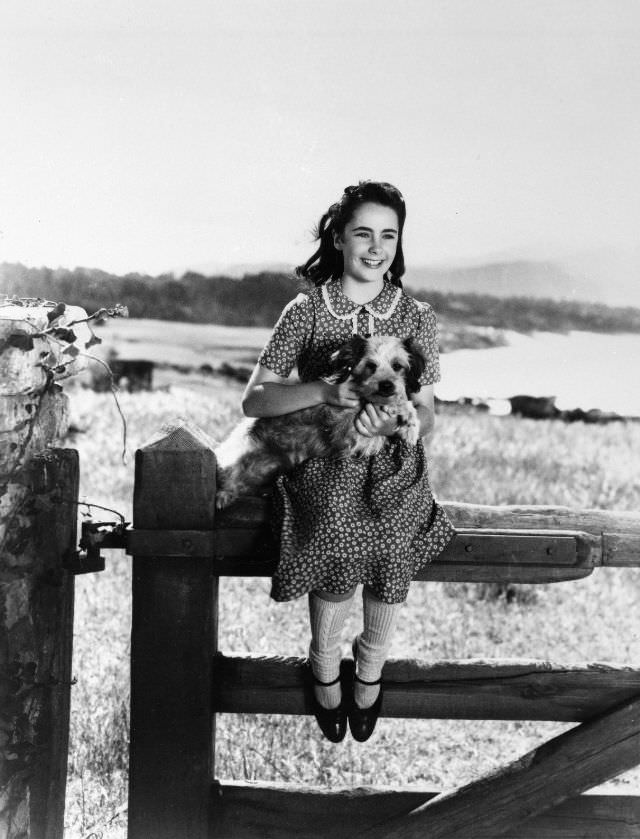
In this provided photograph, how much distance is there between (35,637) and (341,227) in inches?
64.0

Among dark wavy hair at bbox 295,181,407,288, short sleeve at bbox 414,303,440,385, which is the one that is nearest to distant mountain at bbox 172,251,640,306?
dark wavy hair at bbox 295,181,407,288

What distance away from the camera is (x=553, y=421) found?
10.6 metres

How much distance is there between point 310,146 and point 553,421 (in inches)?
183

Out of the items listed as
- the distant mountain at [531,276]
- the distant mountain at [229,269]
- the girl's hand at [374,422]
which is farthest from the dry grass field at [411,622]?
the distant mountain at [531,276]

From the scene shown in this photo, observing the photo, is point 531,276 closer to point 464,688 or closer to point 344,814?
point 464,688

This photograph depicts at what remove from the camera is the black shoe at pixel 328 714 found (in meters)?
2.82

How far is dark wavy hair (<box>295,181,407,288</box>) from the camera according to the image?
2.91 metres

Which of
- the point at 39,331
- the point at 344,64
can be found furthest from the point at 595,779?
the point at 344,64

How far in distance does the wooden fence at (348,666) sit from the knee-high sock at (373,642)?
0.32 ft

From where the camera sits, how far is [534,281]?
10891 mm

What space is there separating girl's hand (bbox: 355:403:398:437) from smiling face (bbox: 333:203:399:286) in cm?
44

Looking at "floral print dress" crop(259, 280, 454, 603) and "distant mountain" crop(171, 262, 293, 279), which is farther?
"distant mountain" crop(171, 262, 293, 279)

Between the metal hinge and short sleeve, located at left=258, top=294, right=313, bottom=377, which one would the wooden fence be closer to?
the metal hinge

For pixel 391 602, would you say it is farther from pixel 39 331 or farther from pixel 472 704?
pixel 39 331
